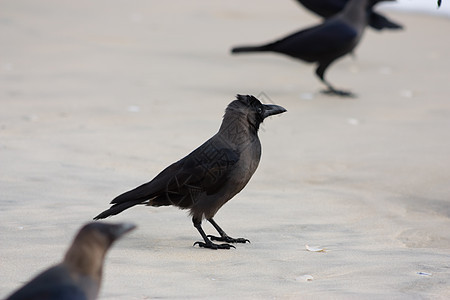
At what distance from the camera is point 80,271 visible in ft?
8.95

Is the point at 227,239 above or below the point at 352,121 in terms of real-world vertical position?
above

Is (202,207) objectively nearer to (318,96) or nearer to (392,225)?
(392,225)

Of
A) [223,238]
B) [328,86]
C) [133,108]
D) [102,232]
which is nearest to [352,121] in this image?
[328,86]

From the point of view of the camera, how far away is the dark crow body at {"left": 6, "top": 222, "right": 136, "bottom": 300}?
260cm

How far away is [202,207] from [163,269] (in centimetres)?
66

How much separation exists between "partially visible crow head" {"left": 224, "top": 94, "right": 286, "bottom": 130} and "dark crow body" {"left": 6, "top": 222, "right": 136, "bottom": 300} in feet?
6.77

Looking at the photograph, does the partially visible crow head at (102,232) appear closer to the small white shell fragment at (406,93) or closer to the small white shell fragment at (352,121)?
the small white shell fragment at (352,121)

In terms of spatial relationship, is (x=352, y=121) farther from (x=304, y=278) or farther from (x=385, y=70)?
(x=304, y=278)

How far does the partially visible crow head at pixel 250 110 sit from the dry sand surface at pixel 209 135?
689 millimetres

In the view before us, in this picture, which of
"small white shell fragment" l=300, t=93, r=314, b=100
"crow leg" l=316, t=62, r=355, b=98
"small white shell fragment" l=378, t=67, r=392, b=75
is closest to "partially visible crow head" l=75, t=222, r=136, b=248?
"small white shell fragment" l=300, t=93, r=314, b=100

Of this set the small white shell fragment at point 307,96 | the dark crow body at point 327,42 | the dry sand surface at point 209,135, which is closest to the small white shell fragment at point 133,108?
the dry sand surface at point 209,135

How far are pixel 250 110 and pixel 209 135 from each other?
2754 mm

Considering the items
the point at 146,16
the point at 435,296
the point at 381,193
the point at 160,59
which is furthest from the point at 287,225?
the point at 146,16

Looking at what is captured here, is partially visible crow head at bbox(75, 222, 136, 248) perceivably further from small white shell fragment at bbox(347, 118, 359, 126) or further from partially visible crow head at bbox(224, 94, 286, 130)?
small white shell fragment at bbox(347, 118, 359, 126)
